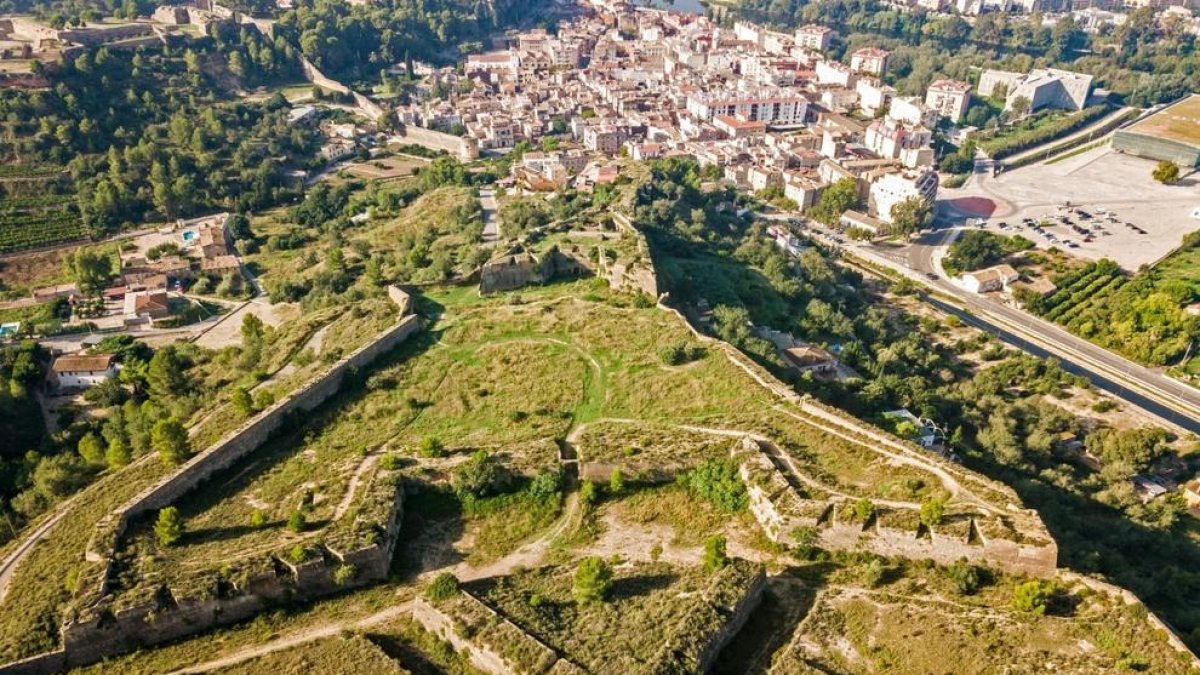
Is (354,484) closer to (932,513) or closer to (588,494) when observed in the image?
(588,494)

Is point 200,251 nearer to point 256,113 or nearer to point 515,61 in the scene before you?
point 256,113

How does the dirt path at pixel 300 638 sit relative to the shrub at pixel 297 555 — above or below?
below

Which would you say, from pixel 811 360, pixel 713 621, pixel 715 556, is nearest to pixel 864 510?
pixel 715 556

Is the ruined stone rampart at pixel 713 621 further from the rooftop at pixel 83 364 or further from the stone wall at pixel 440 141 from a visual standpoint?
the stone wall at pixel 440 141

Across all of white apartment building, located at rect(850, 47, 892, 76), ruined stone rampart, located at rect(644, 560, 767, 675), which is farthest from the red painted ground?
ruined stone rampart, located at rect(644, 560, 767, 675)

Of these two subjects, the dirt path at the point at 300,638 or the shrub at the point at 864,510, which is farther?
the shrub at the point at 864,510

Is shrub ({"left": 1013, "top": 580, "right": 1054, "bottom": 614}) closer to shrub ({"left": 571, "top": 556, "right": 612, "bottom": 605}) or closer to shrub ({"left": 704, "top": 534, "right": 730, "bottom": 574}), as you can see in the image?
shrub ({"left": 704, "top": 534, "right": 730, "bottom": 574})

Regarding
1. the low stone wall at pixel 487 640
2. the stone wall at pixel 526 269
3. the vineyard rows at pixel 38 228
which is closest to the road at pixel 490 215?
the stone wall at pixel 526 269
